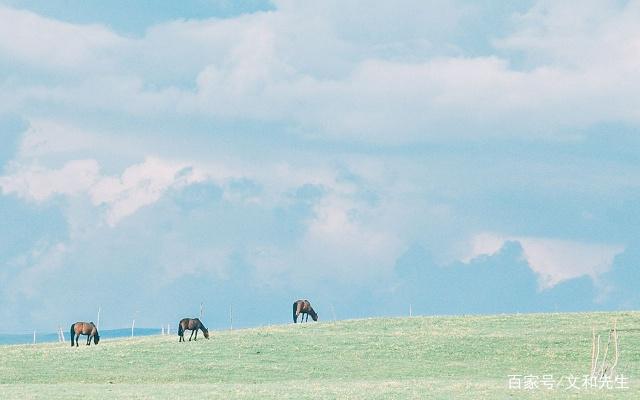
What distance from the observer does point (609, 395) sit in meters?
33.8

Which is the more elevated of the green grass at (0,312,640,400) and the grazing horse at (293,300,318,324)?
the grazing horse at (293,300,318,324)

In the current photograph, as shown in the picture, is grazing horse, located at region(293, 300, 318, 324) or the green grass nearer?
the green grass

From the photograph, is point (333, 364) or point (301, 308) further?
point (301, 308)

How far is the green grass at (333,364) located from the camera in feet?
117

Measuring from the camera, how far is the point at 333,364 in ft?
157

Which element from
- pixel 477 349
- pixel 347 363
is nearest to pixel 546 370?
pixel 477 349

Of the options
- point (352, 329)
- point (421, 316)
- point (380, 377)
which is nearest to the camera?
point (380, 377)

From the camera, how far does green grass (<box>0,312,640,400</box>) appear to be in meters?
35.6

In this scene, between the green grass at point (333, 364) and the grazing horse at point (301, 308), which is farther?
the grazing horse at point (301, 308)

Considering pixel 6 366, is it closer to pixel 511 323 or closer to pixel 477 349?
pixel 477 349

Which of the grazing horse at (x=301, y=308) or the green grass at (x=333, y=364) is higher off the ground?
the grazing horse at (x=301, y=308)

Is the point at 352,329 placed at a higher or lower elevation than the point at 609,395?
higher

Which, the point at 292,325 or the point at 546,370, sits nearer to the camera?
the point at 546,370

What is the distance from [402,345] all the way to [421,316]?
15.7 meters
